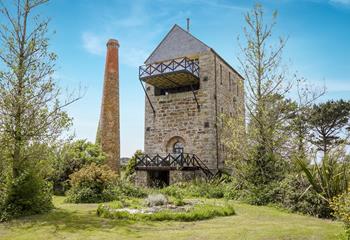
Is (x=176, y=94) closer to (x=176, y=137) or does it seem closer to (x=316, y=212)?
(x=176, y=137)

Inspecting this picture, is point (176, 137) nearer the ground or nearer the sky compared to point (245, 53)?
nearer the ground

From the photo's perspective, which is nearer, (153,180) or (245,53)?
(245,53)

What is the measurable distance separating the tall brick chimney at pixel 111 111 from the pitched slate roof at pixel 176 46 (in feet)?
8.67

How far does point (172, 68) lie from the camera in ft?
66.7

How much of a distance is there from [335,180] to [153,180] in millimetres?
13253

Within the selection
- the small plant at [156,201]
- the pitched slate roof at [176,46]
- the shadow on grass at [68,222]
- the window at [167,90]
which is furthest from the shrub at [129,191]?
the pitched slate roof at [176,46]

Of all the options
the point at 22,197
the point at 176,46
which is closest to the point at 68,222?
the point at 22,197

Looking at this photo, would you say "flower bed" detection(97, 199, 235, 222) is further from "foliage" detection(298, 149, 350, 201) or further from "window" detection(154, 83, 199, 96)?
"window" detection(154, 83, 199, 96)

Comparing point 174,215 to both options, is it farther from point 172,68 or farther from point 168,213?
point 172,68

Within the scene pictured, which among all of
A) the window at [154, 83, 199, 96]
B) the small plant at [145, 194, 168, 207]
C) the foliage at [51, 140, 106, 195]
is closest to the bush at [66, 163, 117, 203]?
the small plant at [145, 194, 168, 207]

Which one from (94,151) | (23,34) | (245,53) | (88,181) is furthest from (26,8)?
(94,151)

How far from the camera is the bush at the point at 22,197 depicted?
9227mm

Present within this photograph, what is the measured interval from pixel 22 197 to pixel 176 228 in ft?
17.0

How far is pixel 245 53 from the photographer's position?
48.1ft
